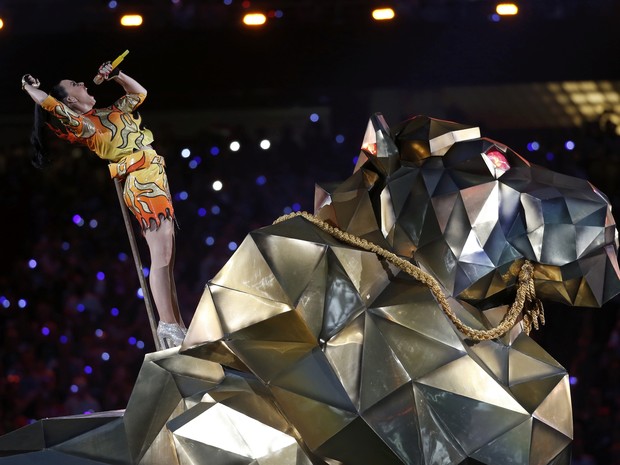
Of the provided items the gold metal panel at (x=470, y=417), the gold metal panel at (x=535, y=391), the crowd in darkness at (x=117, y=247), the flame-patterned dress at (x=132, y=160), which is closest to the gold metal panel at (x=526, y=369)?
the gold metal panel at (x=535, y=391)

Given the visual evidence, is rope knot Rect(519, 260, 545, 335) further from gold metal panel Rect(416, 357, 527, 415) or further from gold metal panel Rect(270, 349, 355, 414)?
gold metal panel Rect(270, 349, 355, 414)

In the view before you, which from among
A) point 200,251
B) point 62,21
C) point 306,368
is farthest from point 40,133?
point 200,251

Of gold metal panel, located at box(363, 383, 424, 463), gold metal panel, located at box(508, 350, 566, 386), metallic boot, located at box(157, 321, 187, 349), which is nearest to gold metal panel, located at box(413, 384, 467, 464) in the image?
gold metal panel, located at box(363, 383, 424, 463)

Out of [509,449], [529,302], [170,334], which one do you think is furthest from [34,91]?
[509,449]

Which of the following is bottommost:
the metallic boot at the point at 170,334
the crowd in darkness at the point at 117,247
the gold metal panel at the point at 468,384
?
the crowd in darkness at the point at 117,247

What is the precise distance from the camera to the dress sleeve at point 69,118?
3.42 metres

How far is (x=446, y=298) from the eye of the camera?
2711 mm

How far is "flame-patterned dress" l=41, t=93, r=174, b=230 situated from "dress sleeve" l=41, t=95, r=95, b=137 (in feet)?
0.04

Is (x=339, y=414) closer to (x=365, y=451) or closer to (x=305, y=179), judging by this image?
(x=365, y=451)

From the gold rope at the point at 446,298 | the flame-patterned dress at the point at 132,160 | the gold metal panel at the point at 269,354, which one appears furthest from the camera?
the flame-patterned dress at the point at 132,160

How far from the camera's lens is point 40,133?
141 inches

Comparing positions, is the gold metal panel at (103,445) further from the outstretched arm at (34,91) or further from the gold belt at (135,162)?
the outstretched arm at (34,91)

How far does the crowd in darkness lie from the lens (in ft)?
20.8

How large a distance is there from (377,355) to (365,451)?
0.22m
